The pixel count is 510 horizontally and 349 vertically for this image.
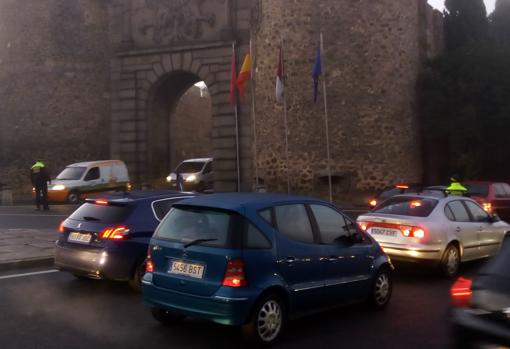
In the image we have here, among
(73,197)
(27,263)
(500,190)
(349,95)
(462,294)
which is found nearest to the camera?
(462,294)

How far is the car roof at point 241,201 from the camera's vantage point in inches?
244

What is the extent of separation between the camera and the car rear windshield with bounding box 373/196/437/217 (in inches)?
385

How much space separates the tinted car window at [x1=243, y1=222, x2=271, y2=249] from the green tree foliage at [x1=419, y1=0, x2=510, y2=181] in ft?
68.8

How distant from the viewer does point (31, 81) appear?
33.1 m

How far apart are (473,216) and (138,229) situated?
560 centimetres

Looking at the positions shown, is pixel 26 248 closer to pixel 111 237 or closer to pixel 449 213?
pixel 111 237

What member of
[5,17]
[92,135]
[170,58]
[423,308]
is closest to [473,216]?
[423,308]

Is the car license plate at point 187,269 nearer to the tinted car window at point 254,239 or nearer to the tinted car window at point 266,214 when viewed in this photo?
the tinted car window at point 254,239

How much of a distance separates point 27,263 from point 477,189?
11909 millimetres

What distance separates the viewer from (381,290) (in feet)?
24.6

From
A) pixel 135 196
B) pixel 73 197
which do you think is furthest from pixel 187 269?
pixel 73 197

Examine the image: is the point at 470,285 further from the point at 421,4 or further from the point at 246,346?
the point at 421,4

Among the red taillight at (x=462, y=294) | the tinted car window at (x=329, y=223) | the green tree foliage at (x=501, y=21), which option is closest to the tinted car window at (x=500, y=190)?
the tinted car window at (x=329, y=223)

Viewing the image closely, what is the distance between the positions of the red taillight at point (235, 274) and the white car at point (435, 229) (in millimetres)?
4245
